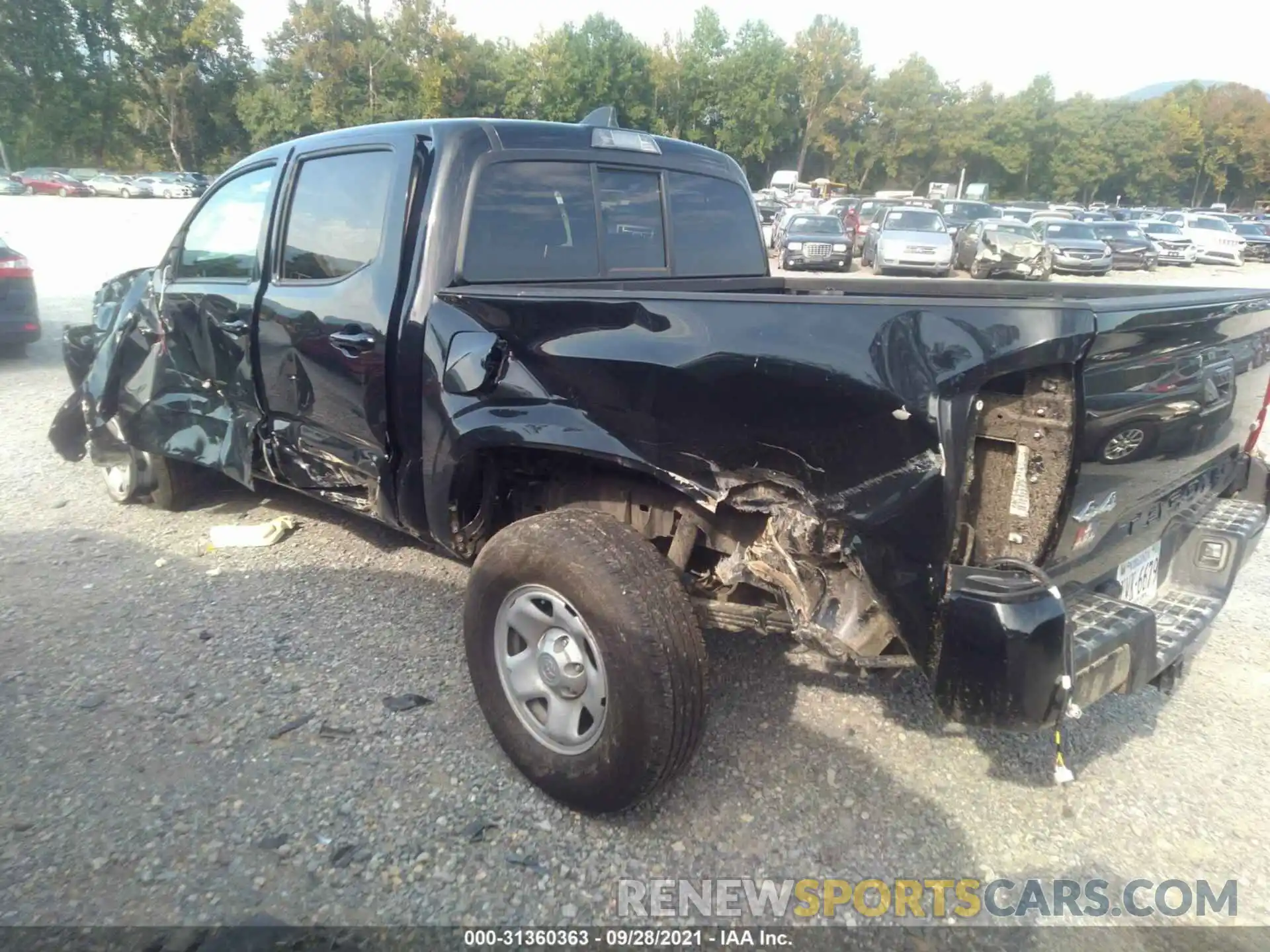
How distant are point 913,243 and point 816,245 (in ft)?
7.54

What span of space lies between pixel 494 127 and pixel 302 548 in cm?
256

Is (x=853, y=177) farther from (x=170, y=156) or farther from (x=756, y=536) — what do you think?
(x=756, y=536)

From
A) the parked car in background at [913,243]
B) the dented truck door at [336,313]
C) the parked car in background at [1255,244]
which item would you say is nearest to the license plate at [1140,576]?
the dented truck door at [336,313]

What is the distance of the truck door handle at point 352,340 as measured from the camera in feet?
Result: 10.1

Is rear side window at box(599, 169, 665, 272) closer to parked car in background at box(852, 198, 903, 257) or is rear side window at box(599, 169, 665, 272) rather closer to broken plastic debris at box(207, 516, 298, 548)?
broken plastic debris at box(207, 516, 298, 548)

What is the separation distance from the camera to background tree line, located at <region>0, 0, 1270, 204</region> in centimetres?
4959

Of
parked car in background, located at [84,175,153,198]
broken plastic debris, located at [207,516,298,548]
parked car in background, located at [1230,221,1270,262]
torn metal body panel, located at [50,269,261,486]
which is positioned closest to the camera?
torn metal body panel, located at [50,269,261,486]

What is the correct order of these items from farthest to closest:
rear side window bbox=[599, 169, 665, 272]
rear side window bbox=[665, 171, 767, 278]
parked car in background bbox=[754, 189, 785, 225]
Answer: parked car in background bbox=[754, 189, 785, 225], rear side window bbox=[665, 171, 767, 278], rear side window bbox=[599, 169, 665, 272]

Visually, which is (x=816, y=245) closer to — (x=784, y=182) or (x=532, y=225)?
(x=532, y=225)

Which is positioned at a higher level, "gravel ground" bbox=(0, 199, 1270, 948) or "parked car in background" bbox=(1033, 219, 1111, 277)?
"parked car in background" bbox=(1033, 219, 1111, 277)

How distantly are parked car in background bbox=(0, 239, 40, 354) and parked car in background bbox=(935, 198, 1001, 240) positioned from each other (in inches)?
885

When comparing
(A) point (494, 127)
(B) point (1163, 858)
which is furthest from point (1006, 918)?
(A) point (494, 127)

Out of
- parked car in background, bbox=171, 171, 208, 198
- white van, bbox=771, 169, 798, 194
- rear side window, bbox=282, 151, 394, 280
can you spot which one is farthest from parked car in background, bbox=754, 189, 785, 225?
parked car in background, bbox=171, 171, 208, 198

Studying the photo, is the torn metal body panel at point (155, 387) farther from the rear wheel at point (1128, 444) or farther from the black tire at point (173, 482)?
the rear wheel at point (1128, 444)
